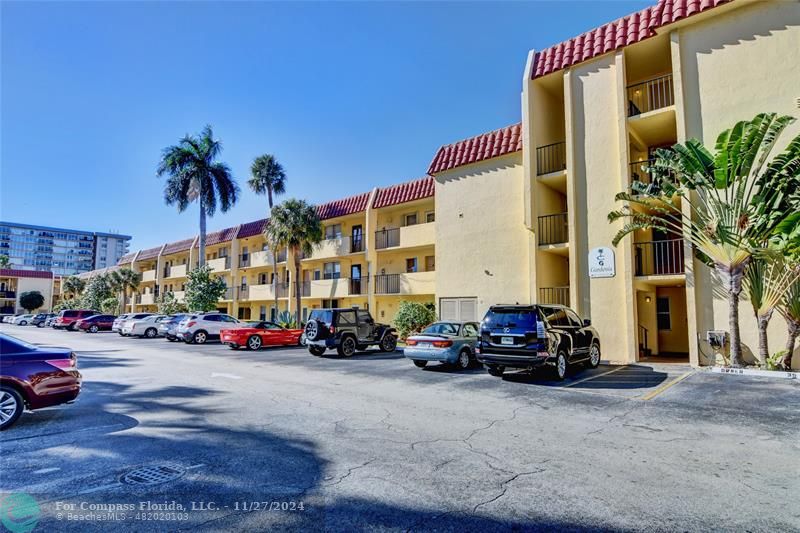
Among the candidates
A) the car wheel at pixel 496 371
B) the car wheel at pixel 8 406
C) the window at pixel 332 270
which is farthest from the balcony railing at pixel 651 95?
the window at pixel 332 270

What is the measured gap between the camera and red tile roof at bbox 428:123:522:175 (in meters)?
19.2

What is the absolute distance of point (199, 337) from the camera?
24.8m

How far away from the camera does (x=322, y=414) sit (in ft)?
25.1

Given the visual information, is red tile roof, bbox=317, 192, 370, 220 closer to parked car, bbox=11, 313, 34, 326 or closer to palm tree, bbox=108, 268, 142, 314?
palm tree, bbox=108, 268, 142, 314

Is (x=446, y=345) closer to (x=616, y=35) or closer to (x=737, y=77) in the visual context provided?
(x=737, y=77)

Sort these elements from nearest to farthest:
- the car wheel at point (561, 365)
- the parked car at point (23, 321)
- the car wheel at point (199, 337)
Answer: the car wheel at point (561, 365) → the car wheel at point (199, 337) → the parked car at point (23, 321)

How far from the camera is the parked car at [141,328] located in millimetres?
30078

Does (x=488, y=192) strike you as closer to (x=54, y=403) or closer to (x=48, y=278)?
(x=54, y=403)

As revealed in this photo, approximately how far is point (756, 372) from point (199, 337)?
2466 cm

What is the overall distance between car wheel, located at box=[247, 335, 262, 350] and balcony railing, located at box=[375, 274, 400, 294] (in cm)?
836

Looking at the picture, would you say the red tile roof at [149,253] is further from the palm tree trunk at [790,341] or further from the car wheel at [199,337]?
the palm tree trunk at [790,341]

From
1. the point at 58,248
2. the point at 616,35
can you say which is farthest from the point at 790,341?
the point at 58,248

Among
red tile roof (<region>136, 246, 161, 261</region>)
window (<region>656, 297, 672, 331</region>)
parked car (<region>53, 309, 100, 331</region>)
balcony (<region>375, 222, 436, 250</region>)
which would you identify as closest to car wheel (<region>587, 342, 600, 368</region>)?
window (<region>656, 297, 672, 331</region>)

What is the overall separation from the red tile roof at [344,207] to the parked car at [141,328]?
45.7 feet
